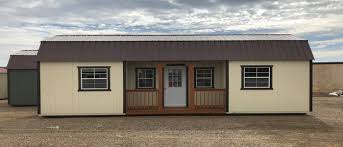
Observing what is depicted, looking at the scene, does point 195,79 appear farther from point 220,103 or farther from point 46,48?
point 46,48

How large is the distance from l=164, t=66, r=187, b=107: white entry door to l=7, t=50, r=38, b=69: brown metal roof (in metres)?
8.74

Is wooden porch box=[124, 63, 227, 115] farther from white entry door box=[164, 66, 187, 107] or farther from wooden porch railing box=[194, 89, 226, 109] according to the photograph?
white entry door box=[164, 66, 187, 107]

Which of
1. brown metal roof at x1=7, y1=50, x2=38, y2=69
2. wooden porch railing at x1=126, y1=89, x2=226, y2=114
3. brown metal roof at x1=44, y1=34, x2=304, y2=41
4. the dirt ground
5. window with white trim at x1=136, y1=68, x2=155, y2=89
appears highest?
brown metal roof at x1=44, y1=34, x2=304, y2=41

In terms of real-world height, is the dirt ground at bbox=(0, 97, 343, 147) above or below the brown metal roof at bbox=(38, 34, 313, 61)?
below

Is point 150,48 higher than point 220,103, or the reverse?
point 150,48

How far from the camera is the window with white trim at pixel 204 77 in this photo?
18.1 meters

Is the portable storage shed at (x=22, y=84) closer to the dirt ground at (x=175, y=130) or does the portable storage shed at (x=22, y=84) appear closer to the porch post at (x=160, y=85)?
the dirt ground at (x=175, y=130)

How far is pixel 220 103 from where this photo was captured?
1742 centimetres

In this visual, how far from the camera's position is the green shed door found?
22.4m

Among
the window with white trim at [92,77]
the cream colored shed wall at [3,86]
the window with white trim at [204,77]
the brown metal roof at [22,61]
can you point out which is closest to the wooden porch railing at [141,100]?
the window with white trim at [92,77]

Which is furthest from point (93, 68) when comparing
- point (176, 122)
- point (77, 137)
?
point (77, 137)

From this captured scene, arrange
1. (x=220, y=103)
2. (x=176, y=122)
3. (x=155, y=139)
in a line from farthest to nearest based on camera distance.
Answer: (x=220, y=103)
(x=176, y=122)
(x=155, y=139)

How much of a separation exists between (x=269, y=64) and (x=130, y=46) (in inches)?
225

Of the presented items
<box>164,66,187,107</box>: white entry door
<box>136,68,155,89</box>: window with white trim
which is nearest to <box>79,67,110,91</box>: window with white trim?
<box>136,68,155,89</box>: window with white trim
